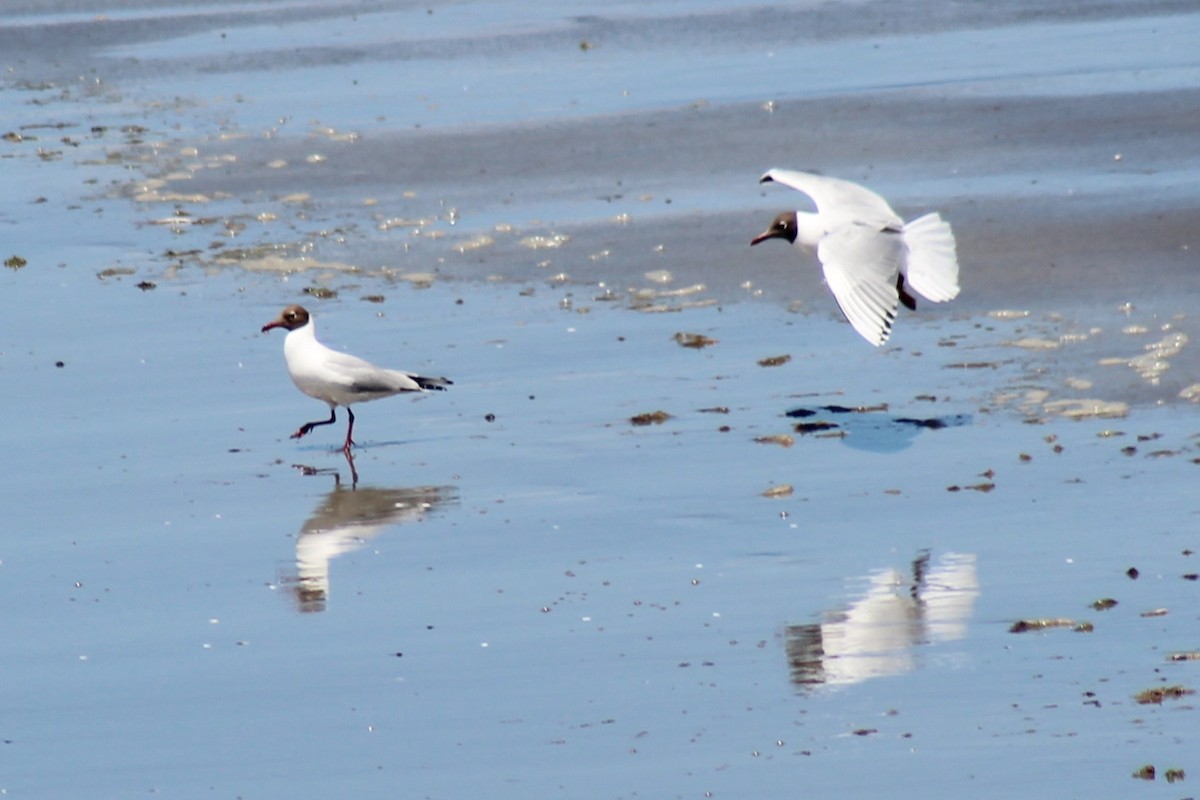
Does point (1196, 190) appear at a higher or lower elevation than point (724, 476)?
higher

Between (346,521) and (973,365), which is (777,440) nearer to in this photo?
(973,365)

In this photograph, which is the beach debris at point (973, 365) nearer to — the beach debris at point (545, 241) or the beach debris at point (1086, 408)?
the beach debris at point (1086, 408)

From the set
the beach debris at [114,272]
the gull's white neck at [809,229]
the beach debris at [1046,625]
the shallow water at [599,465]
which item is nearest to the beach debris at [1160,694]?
the shallow water at [599,465]

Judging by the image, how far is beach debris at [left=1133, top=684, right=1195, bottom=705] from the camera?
5598mm

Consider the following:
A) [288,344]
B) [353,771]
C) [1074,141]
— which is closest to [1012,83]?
[1074,141]

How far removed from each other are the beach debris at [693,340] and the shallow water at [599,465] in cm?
15

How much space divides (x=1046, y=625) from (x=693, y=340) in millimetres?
4329

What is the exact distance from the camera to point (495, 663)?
625 centimetres

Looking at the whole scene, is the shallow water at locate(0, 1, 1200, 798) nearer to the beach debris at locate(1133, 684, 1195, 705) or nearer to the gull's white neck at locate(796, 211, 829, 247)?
the beach debris at locate(1133, 684, 1195, 705)

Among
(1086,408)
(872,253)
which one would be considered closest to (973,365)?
(872,253)

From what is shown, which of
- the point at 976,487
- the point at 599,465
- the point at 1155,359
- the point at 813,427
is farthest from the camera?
the point at 1155,359

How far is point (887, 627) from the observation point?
249 inches

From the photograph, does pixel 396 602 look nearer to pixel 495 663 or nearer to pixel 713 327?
pixel 495 663

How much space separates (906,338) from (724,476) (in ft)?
8.17
